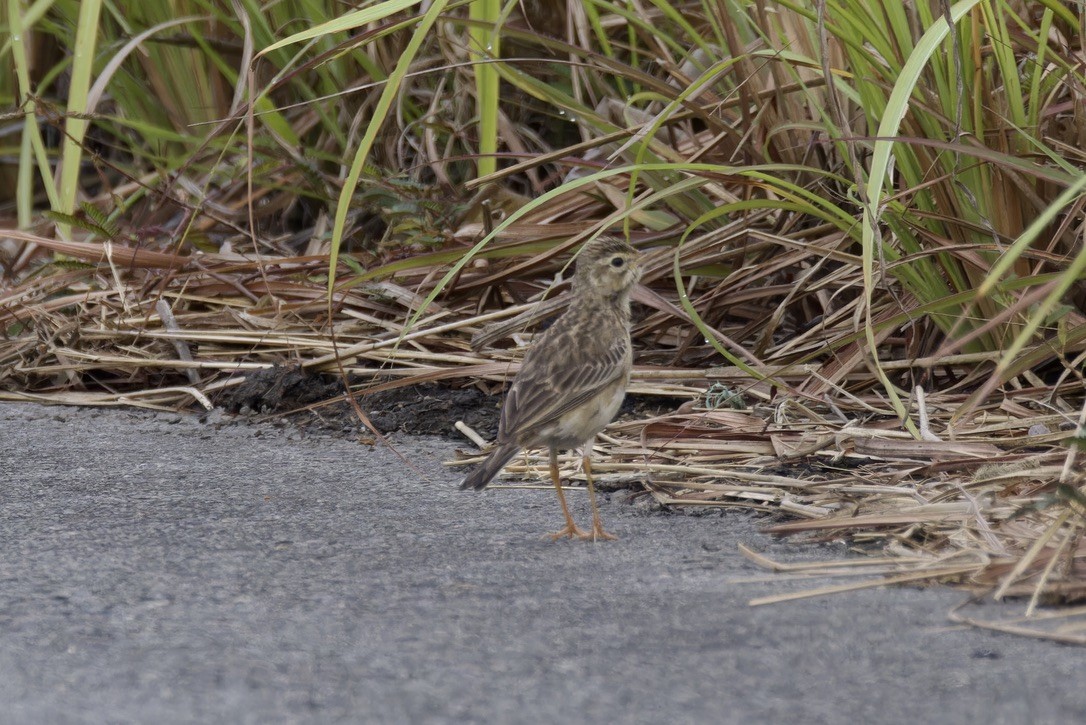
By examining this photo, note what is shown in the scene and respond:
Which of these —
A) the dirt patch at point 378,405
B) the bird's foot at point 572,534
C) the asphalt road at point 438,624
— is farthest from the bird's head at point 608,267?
the bird's foot at point 572,534

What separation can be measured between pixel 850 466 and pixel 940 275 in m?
0.94

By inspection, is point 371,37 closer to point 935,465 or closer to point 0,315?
point 935,465

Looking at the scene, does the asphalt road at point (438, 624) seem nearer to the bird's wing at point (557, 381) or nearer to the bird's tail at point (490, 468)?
the bird's tail at point (490, 468)

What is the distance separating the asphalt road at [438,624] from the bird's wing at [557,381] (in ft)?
0.87

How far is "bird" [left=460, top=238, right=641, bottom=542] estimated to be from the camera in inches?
136

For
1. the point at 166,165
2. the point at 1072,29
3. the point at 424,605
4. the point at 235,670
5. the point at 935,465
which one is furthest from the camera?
the point at 166,165

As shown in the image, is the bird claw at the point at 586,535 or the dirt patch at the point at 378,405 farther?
the dirt patch at the point at 378,405

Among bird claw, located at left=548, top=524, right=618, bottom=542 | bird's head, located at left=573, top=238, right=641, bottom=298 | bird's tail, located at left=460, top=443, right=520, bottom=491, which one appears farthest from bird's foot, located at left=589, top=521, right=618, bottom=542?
bird's head, located at left=573, top=238, right=641, bottom=298

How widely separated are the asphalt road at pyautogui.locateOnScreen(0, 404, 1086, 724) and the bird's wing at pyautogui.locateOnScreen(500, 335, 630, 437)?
266 millimetres

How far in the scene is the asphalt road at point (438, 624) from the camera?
2.07m

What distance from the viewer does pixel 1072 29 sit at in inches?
182

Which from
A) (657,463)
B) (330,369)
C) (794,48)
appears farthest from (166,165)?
(657,463)

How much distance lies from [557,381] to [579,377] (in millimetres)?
61

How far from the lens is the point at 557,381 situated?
365 cm
